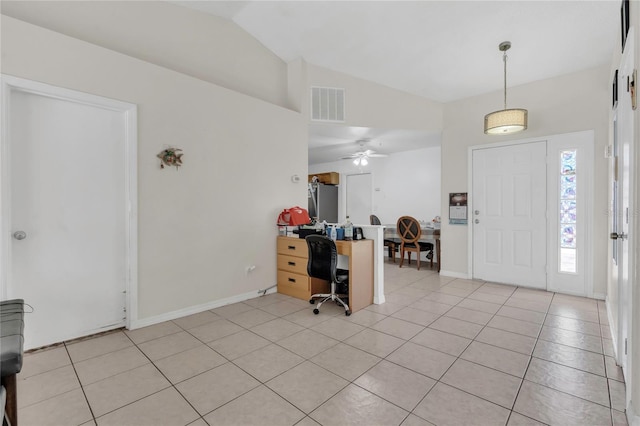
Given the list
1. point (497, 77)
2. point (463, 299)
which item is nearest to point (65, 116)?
point (463, 299)

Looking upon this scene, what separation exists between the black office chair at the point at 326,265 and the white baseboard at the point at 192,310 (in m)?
0.88

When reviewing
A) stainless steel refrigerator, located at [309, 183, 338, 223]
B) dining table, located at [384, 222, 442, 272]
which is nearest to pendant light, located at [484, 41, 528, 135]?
dining table, located at [384, 222, 442, 272]

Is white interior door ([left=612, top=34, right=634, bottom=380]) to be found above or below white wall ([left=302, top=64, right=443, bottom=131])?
below

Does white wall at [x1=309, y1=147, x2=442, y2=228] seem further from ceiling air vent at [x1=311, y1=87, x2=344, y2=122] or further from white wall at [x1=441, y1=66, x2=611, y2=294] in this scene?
ceiling air vent at [x1=311, y1=87, x2=344, y2=122]

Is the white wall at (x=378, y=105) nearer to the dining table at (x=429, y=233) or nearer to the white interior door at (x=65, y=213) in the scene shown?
the dining table at (x=429, y=233)

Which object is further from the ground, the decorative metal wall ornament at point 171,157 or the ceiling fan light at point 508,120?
the ceiling fan light at point 508,120

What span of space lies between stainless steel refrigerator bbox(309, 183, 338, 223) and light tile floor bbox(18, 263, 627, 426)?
447 centimetres

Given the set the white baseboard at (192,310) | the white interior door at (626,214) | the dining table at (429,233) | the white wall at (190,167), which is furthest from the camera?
the dining table at (429,233)

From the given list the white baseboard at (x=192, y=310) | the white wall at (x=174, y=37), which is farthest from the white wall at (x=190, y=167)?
the white wall at (x=174, y=37)

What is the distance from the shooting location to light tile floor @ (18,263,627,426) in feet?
5.46

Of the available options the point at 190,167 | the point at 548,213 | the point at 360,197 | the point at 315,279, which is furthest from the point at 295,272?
the point at 360,197

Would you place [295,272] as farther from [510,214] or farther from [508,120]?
[510,214]

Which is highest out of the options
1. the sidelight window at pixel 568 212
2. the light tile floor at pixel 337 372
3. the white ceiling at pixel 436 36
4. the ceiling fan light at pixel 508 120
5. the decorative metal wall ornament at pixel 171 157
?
the white ceiling at pixel 436 36

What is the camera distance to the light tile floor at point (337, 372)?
5.46 ft
